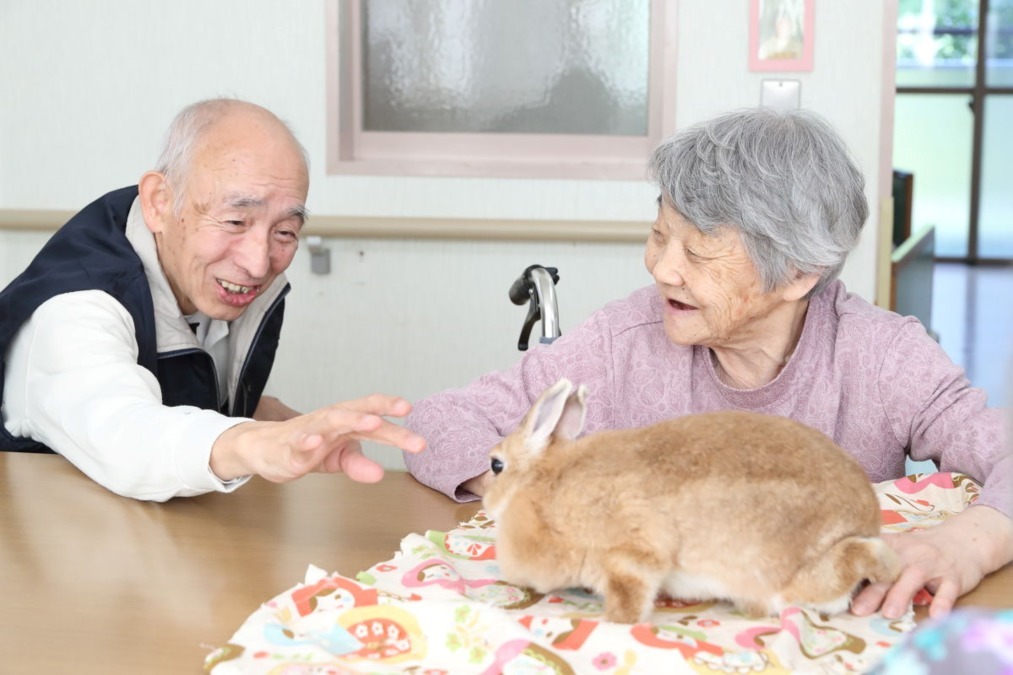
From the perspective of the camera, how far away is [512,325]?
3.33 meters

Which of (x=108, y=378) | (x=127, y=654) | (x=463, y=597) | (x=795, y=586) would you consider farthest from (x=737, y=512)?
(x=108, y=378)

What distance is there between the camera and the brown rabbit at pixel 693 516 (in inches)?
41.9

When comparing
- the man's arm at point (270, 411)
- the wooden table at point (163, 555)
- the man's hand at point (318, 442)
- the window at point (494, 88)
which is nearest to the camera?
the wooden table at point (163, 555)

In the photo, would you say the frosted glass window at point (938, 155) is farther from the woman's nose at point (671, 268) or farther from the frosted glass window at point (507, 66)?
the woman's nose at point (671, 268)

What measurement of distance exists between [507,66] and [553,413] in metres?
2.26

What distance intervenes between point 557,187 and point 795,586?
87.7 inches

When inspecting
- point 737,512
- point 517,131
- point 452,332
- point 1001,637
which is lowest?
point 452,332

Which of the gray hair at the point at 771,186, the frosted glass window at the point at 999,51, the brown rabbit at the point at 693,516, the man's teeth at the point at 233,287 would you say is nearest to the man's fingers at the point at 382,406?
the brown rabbit at the point at 693,516

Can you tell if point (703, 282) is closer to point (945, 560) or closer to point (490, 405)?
point (490, 405)

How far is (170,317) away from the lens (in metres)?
1.90

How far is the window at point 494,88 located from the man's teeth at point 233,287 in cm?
135

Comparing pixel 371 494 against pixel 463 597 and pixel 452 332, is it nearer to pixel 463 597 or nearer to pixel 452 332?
pixel 463 597

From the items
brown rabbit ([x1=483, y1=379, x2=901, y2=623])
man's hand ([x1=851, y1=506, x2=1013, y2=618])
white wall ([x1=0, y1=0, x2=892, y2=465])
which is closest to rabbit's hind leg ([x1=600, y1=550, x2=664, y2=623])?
brown rabbit ([x1=483, y1=379, x2=901, y2=623])

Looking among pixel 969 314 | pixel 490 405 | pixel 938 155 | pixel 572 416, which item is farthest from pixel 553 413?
pixel 938 155
